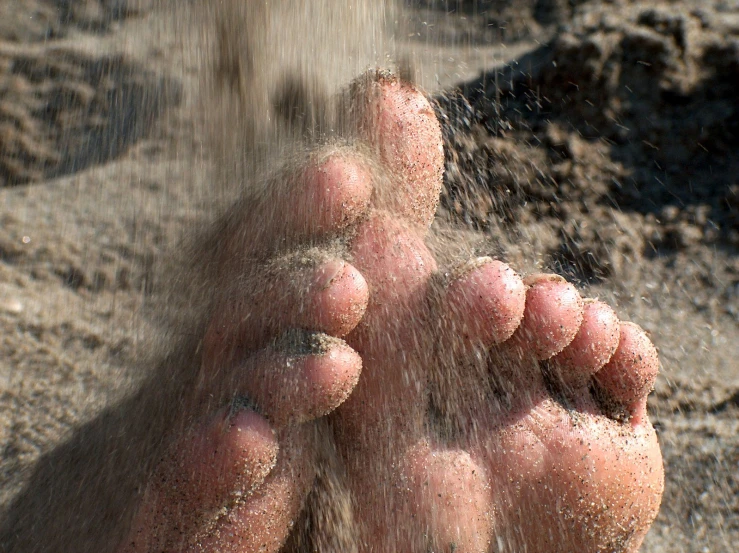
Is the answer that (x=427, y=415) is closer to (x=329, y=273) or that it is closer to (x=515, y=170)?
(x=329, y=273)

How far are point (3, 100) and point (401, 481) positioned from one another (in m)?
1.49

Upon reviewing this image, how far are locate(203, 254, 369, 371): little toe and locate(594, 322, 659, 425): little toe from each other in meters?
0.36

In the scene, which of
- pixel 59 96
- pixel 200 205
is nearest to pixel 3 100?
pixel 59 96

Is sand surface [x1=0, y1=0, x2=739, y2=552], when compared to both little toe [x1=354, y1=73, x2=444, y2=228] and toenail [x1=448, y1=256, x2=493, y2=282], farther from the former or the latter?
toenail [x1=448, y1=256, x2=493, y2=282]

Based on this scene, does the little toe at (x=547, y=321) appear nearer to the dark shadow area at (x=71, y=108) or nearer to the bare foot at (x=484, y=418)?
the bare foot at (x=484, y=418)

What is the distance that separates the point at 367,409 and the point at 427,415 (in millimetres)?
77

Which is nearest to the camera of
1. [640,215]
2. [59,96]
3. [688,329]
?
[688,329]

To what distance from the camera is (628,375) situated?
43.9 inches

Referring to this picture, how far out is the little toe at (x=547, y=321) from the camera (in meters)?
1.04

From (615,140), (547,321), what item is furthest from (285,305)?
(615,140)

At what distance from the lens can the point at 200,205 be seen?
1737 mm

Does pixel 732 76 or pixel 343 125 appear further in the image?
pixel 732 76

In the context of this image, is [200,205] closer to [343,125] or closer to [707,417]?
[343,125]

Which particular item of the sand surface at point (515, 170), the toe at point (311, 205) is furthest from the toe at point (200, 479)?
the sand surface at point (515, 170)
